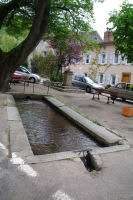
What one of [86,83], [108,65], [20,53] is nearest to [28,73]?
[86,83]

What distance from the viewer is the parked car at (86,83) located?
1800 cm

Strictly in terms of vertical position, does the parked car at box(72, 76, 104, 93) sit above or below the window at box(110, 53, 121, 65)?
below

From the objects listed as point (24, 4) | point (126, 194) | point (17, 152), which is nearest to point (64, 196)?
point (126, 194)

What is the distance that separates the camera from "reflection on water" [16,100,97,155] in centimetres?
414

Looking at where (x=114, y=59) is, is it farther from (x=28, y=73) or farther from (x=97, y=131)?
(x=97, y=131)

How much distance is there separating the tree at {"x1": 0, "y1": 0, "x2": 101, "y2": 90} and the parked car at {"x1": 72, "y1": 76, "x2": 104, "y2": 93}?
6594 mm

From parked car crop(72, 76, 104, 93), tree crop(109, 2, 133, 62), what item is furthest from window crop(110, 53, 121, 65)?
tree crop(109, 2, 133, 62)

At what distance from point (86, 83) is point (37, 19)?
10.4 meters

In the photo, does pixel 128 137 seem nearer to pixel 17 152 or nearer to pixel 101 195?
pixel 101 195

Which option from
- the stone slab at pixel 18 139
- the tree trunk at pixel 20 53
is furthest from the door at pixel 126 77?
the stone slab at pixel 18 139

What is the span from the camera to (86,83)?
18.7 m

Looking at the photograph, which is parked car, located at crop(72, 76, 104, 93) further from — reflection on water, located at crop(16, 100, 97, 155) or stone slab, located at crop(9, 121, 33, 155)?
stone slab, located at crop(9, 121, 33, 155)

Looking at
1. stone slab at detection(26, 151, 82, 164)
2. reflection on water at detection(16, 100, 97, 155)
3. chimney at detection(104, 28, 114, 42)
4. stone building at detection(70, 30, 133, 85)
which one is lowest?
reflection on water at detection(16, 100, 97, 155)

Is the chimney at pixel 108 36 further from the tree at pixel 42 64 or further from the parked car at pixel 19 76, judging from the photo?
the parked car at pixel 19 76
